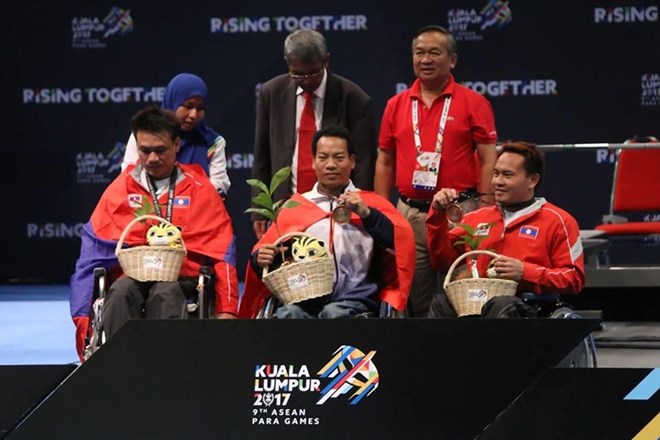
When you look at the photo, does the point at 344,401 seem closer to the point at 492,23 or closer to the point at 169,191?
the point at 169,191

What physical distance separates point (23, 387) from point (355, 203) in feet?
5.20

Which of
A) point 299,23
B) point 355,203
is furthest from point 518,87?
point 355,203

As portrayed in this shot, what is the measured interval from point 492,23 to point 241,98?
2131 millimetres

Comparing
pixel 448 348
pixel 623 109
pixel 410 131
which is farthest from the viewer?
pixel 623 109

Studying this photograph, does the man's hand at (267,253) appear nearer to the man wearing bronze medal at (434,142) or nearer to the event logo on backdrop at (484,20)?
the man wearing bronze medal at (434,142)

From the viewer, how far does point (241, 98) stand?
35.1 ft

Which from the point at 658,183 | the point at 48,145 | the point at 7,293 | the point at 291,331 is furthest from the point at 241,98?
the point at 291,331

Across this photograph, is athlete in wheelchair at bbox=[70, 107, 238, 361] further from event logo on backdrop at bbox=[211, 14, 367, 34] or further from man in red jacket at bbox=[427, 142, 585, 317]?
event logo on backdrop at bbox=[211, 14, 367, 34]

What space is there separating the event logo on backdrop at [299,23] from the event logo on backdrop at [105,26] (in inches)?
33.6

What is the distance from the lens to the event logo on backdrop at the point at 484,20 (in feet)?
33.6

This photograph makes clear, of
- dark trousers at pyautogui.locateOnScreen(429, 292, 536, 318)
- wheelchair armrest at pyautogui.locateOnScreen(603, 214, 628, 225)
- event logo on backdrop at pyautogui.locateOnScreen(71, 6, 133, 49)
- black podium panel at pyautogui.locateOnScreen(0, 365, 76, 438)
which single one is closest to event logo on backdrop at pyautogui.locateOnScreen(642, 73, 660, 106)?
wheelchair armrest at pyautogui.locateOnScreen(603, 214, 628, 225)

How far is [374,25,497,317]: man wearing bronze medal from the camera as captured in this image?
5.77m

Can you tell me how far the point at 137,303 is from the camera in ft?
16.3

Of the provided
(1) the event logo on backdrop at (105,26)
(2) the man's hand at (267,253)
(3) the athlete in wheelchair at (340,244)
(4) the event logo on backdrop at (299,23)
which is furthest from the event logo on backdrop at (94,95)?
(2) the man's hand at (267,253)
